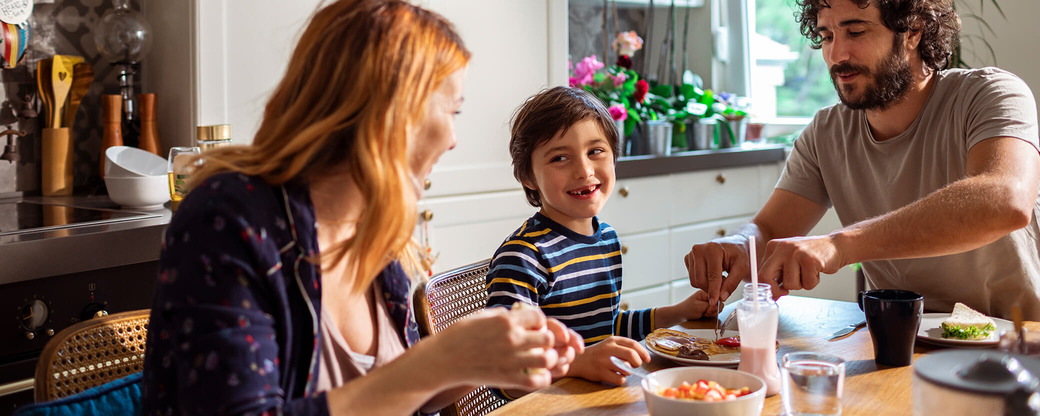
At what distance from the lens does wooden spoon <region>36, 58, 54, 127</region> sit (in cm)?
227

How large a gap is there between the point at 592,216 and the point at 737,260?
0.29 meters

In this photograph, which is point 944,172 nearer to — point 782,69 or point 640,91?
point 640,91

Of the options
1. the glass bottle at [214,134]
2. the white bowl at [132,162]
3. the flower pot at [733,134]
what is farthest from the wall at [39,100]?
the flower pot at [733,134]

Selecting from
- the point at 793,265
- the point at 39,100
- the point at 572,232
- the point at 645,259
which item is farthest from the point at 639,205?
the point at 39,100

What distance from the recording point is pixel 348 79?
35.0 inches

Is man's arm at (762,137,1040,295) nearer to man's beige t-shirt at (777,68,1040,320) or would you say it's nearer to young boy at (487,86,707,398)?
man's beige t-shirt at (777,68,1040,320)

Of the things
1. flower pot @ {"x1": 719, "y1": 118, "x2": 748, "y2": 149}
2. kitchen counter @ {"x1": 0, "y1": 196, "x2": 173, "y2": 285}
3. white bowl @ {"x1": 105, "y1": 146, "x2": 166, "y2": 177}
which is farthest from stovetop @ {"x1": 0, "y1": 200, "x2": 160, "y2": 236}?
flower pot @ {"x1": 719, "y1": 118, "x2": 748, "y2": 149}

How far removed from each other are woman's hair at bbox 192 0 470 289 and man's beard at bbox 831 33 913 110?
51.3 inches

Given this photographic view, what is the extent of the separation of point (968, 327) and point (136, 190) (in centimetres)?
182

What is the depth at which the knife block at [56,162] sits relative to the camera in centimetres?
227

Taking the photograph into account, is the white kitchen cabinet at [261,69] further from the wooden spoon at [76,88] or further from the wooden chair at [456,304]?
the wooden chair at [456,304]

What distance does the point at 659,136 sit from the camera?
11.3 feet

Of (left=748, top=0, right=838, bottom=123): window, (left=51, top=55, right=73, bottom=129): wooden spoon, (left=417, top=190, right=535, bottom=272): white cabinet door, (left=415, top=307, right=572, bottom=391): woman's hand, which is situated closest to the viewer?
(left=415, top=307, right=572, bottom=391): woman's hand

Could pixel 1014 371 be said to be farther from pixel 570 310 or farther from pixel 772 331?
pixel 570 310
